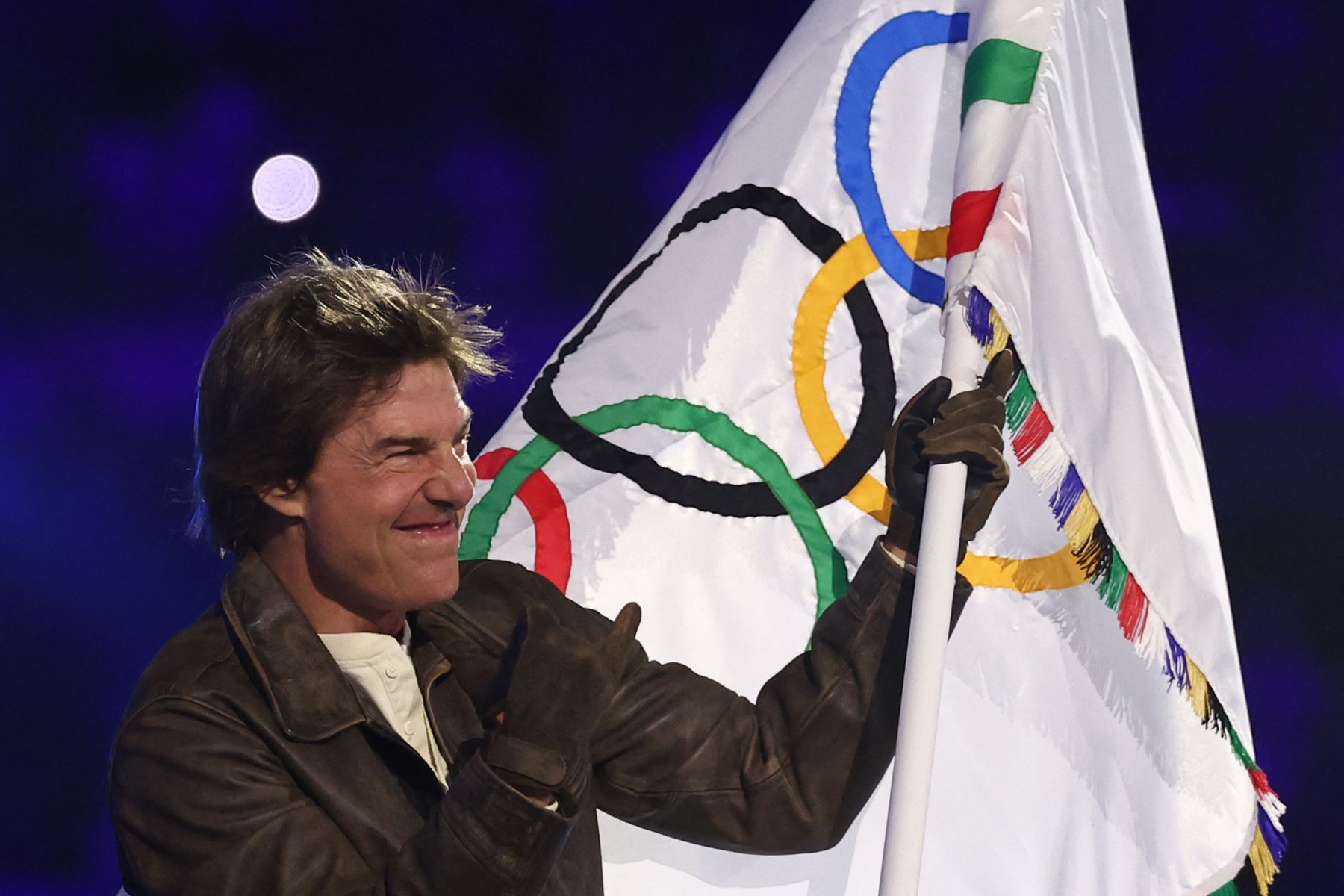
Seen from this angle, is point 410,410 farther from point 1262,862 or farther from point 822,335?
point 1262,862

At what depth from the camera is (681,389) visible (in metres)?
1.72

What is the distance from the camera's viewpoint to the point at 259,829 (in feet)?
3.80

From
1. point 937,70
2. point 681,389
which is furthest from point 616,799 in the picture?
point 937,70

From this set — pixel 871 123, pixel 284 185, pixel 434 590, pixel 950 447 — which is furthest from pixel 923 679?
pixel 284 185

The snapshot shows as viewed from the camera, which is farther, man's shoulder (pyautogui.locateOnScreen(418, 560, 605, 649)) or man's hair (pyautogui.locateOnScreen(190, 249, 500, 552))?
man's shoulder (pyautogui.locateOnScreen(418, 560, 605, 649))

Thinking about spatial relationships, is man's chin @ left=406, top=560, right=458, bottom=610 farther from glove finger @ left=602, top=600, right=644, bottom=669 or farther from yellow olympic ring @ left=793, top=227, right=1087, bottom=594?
Answer: yellow olympic ring @ left=793, top=227, right=1087, bottom=594

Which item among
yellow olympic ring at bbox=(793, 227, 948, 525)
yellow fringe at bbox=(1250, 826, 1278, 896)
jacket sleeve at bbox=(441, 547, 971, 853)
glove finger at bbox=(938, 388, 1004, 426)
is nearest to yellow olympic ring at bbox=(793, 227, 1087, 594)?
yellow olympic ring at bbox=(793, 227, 948, 525)

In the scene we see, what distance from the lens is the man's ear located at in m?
1.33

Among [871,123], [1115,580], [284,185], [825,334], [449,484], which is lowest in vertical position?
[449,484]

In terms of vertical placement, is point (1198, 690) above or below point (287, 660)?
above

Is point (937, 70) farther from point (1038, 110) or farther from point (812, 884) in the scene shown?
point (812, 884)

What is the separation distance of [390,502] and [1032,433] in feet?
2.02

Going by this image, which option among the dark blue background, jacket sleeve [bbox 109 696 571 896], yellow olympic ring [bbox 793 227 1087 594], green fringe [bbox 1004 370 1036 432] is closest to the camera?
jacket sleeve [bbox 109 696 571 896]

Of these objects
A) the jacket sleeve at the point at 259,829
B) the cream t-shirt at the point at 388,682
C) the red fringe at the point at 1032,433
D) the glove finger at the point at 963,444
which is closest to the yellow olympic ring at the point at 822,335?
the red fringe at the point at 1032,433
